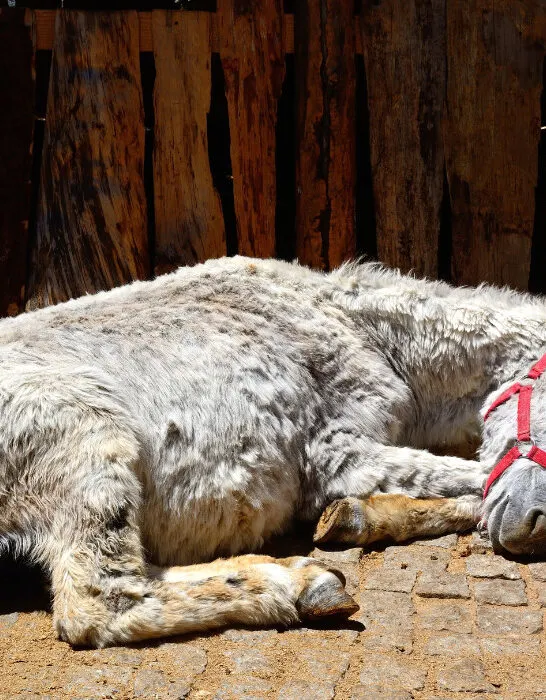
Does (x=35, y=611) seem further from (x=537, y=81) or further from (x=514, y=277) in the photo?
(x=537, y=81)

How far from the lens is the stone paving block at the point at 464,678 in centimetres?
308

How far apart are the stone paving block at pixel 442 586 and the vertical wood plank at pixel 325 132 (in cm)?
227

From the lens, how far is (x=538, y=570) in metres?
3.98

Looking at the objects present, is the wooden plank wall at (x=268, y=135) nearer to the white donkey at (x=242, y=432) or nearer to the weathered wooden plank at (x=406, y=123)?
the weathered wooden plank at (x=406, y=123)

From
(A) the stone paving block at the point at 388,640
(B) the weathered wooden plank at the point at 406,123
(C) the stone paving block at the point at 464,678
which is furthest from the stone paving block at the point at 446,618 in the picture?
(B) the weathered wooden plank at the point at 406,123

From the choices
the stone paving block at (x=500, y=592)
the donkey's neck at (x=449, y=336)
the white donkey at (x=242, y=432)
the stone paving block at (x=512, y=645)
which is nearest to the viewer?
the stone paving block at (x=512, y=645)

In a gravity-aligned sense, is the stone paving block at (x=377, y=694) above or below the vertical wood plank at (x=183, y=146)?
below

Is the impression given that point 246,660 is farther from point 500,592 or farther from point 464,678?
point 500,592

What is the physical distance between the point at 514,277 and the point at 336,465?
202cm

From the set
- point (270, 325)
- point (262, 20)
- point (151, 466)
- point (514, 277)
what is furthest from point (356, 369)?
point (262, 20)

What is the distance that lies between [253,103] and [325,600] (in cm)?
310

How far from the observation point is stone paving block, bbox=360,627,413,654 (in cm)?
339

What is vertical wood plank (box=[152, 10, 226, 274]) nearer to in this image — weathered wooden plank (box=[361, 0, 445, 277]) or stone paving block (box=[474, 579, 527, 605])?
weathered wooden plank (box=[361, 0, 445, 277])

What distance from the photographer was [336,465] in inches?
176
